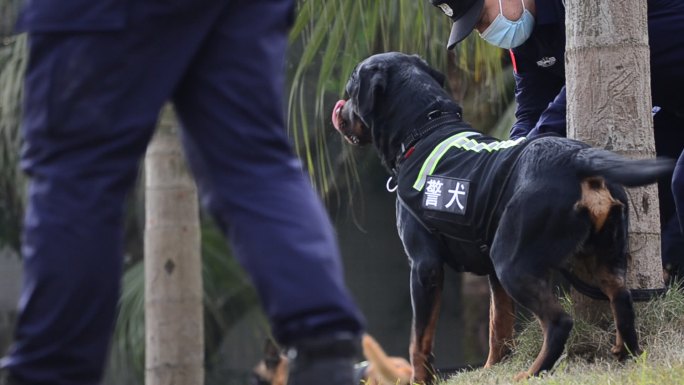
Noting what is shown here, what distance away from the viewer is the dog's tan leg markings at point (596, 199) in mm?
4031

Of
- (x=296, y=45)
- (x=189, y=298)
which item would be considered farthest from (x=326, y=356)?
(x=296, y=45)

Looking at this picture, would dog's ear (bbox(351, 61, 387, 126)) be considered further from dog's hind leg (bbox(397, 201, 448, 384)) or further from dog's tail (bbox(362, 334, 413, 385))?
dog's tail (bbox(362, 334, 413, 385))

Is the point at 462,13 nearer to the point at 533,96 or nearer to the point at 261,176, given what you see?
the point at 533,96

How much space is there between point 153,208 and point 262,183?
562 cm

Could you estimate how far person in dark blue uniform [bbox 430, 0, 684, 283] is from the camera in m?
4.75

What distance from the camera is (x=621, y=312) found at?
418 centimetres

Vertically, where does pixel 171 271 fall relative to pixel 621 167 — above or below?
below

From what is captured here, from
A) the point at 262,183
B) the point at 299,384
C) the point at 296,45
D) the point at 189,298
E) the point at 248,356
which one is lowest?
the point at 248,356

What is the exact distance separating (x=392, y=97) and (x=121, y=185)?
288cm

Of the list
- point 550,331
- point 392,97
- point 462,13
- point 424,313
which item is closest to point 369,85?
point 392,97

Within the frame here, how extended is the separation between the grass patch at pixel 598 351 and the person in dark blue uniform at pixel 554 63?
45 centimetres

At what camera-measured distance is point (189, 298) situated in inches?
299

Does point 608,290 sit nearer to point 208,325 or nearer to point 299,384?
point 299,384

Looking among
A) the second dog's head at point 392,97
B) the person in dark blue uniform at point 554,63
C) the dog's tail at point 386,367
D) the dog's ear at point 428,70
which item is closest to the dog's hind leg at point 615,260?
the person in dark blue uniform at point 554,63
